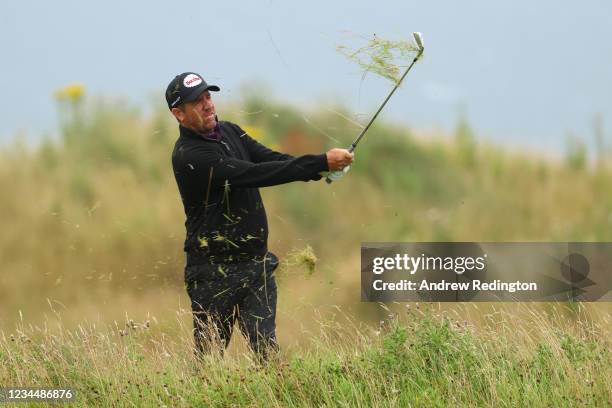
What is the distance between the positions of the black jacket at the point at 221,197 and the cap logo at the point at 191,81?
299 millimetres

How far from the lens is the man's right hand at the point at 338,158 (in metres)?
6.34

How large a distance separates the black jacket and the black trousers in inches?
3.3

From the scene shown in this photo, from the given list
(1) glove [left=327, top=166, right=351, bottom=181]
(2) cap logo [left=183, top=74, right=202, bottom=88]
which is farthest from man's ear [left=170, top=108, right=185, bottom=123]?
(1) glove [left=327, top=166, right=351, bottom=181]

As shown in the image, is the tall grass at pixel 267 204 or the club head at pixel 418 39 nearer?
the club head at pixel 418 39

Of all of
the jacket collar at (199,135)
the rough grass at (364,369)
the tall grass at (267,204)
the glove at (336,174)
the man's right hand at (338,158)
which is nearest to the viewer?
the rough grass at (364,369)

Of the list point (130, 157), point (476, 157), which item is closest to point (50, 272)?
point (130, 157)

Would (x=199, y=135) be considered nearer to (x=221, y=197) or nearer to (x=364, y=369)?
(x=221, y=197)

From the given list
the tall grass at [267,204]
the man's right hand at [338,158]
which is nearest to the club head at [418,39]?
the man's right hand at [338,158]

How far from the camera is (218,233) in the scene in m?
6.68

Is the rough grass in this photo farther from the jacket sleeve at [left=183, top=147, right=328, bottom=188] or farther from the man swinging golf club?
the jacket sleeve at [left=183, top=147, right=328, bottom=188]

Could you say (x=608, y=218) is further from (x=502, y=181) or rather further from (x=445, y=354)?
(x=445, y=354)

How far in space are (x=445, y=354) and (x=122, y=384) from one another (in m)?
2.02

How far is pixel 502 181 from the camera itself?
647 inches

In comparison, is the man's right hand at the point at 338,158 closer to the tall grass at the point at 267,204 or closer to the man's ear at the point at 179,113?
the man's ear at the point at 179,113
